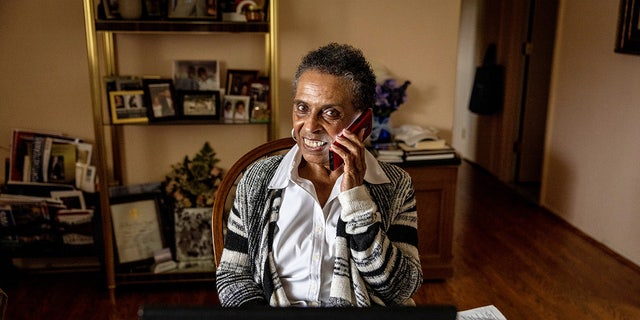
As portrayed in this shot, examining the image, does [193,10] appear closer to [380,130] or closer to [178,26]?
[178,26]

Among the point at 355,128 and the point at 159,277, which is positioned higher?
the point at 355,128

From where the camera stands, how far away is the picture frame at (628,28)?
325 centimetres

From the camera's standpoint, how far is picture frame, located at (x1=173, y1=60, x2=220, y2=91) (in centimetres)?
296

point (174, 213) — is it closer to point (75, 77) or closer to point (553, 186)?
point (75, 77)

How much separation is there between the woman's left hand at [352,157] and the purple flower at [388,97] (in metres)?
1.71

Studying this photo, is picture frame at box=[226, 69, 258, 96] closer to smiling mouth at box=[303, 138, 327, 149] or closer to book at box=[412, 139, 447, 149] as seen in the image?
book at box=[412, 139, 447, 149]

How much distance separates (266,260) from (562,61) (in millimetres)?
3351

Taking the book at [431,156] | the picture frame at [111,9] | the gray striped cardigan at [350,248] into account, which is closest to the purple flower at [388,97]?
the book at [431,156]

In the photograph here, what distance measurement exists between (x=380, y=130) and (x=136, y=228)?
4.32 ft

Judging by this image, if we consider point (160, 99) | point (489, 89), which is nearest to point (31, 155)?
point (160, 99)

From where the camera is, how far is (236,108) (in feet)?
9.52

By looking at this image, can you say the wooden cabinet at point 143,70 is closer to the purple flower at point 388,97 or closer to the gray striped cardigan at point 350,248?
the purple flower at point 388,97

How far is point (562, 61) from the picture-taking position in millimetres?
4074

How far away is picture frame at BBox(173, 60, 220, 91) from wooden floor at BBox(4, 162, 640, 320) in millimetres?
1009
